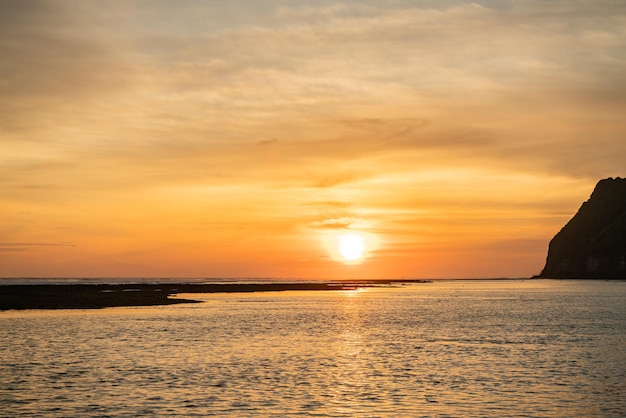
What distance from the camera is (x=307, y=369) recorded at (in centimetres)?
4619

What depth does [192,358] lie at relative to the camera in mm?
51344

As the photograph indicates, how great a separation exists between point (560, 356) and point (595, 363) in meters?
4.31

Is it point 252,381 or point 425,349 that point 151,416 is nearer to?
point 252,381

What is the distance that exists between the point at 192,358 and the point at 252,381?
1171 cm

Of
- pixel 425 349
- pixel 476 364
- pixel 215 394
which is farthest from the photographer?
pixel 425 349

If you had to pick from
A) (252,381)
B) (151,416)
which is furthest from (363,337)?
(151,416)

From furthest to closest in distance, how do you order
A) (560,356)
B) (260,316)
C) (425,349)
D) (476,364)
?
(260,316) < (425,349) < (560,356) < (476,364)

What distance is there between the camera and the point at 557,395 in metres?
37.0

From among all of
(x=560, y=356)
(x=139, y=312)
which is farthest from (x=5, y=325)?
(x=560, y=356)

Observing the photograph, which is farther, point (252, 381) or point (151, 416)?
point (252, 381)

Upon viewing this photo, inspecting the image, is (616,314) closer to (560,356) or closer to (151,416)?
(560,356)

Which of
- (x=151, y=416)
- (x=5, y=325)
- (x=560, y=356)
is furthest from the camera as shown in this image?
(x=5, y=325)

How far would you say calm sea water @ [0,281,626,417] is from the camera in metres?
33.8

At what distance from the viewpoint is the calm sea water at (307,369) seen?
33750 millimetres
